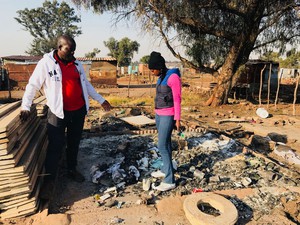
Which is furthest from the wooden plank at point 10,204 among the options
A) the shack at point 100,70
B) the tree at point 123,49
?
the tree at point 123,49

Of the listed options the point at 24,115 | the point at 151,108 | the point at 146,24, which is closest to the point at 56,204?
the point at 24,115

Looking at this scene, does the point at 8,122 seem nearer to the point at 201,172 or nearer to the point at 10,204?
the point at 10,204

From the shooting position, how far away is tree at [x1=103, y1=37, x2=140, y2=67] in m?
43.6

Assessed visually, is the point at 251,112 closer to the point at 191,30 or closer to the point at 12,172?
the point at 191,30

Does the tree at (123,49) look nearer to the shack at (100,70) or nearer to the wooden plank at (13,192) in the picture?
the shack at (100,70)

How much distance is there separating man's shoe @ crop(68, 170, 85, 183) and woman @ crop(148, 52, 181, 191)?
1.15m

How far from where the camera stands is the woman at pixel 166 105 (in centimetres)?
355

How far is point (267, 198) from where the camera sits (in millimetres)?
3662

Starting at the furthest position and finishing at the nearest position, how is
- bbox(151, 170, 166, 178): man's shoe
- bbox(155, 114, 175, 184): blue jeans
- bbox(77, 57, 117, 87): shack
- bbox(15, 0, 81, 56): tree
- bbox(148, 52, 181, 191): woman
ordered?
bbox(15, 0, 81, 56): tree → bbox(77, 57, 117, 87): shack → bbox(151, 170, 166, 178): man's shoe → bbox(155, 114, 175, 184): blue jeans → bbox(148, 52, 181, 191): woman

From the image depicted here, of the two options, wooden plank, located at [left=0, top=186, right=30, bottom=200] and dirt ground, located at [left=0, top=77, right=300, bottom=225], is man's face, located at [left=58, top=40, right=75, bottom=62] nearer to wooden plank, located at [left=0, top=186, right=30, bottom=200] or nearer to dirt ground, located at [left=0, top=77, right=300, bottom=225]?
wooden plank, located at [left=0, top=186, right=30, bottom=200]

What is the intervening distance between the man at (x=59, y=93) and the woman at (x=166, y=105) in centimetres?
107

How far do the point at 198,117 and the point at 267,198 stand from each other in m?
6.78

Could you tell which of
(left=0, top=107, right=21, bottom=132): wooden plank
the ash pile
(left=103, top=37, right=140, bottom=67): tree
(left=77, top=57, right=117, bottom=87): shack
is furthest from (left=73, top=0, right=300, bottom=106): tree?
(left=103, top=37, right=140, bottom=67): tree

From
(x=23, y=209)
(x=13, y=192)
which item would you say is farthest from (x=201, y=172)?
(x=13, y=192)
